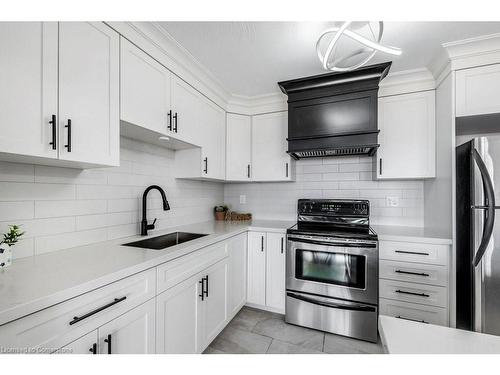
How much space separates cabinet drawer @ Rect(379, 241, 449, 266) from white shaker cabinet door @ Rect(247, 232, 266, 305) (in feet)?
3.65

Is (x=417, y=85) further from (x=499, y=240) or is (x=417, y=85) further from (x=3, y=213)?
(x=3, y=213)

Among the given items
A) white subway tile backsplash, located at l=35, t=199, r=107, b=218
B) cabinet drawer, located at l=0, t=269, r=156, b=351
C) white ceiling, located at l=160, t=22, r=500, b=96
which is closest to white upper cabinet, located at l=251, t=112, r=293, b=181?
white ceiling, located at l=160, t=22, r=500, b=96

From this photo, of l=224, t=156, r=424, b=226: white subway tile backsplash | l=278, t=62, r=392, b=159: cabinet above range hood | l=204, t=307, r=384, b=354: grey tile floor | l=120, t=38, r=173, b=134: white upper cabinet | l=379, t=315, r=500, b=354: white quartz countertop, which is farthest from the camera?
l=224, t=156, r=424, b=226: white subway tile backsplash

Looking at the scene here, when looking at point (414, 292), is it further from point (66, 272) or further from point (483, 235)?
point (66, 272)

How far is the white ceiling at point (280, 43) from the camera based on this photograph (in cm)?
154

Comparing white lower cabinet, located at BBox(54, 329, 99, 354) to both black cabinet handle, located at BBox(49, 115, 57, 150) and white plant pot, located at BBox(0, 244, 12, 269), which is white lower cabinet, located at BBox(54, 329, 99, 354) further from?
black cabinet handle, located at BBox(49, 115, 57, 150)

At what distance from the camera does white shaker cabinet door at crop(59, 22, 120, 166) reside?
1073 millimetres

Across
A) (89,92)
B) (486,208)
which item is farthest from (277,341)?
(89,92)

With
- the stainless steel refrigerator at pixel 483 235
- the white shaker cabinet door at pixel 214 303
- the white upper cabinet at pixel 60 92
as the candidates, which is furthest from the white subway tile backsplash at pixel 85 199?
the stainless steel refrigerator at pixel 483 235

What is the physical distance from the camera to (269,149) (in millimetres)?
2709

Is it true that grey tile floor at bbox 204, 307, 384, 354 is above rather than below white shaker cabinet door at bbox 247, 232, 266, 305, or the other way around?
below

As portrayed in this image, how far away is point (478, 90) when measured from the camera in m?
1.75

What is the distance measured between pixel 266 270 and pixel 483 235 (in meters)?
1.72

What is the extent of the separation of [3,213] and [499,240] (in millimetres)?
2890
